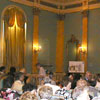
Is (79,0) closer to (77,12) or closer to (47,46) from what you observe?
(77,12)

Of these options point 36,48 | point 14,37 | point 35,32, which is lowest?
point 36,48

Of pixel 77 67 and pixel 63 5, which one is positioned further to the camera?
pixel 63 5

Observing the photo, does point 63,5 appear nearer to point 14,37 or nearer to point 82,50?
point 82,50

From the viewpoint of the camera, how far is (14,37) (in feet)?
41.8

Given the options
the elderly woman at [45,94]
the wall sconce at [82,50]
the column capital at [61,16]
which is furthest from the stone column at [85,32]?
the elderly woman at [45,94]

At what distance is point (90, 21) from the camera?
46.1 feet

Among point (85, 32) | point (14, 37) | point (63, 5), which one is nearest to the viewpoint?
point (14, 37)

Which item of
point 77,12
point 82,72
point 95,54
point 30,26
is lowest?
point 82,72

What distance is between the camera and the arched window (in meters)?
12.2

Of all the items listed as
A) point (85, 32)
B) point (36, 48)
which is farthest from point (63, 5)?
point (36, 48)

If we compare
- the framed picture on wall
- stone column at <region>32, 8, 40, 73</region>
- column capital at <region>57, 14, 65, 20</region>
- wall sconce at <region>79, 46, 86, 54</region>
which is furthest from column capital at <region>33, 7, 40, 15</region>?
the framed picture on wall

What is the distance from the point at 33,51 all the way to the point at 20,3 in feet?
9.20

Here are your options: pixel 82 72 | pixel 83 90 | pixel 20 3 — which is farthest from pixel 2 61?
pixel 83 90

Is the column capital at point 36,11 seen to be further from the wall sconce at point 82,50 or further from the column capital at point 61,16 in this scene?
the wall sconce at point 82,50
